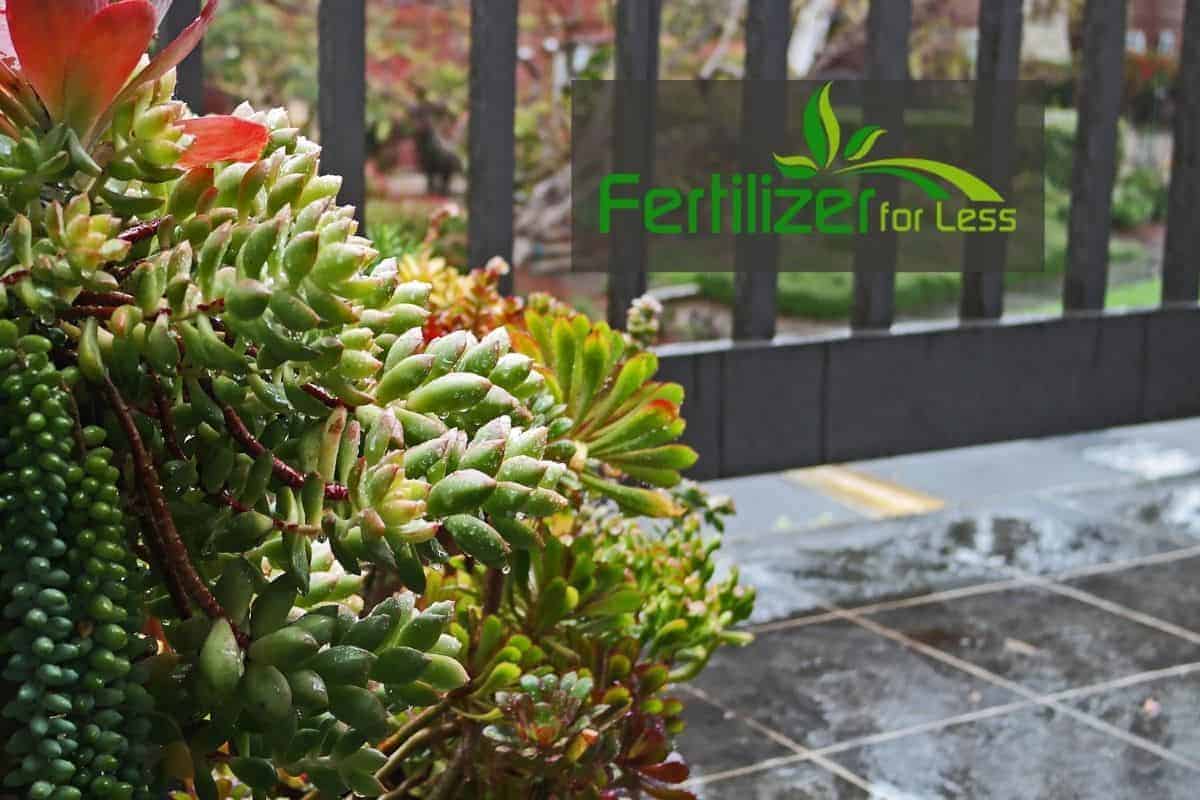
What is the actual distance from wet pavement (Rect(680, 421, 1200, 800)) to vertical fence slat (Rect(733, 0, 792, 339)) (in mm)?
585

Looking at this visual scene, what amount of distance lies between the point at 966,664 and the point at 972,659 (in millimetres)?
33

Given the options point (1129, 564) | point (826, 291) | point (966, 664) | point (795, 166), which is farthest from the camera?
point (826, 291)

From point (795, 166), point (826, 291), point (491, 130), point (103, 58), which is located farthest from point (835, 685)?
point (826, 291)

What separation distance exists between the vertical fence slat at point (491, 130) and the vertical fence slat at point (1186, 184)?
5.65 feet

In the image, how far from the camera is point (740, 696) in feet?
8.93

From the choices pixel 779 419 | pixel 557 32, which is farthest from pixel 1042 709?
pixel 557 32

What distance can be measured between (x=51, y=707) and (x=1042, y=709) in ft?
7.37

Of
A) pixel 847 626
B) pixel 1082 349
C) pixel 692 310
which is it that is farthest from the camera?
pixel 692 310

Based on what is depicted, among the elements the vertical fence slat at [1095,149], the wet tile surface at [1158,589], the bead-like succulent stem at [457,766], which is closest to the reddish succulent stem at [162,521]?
the bead-like succulent stem at [457,766]

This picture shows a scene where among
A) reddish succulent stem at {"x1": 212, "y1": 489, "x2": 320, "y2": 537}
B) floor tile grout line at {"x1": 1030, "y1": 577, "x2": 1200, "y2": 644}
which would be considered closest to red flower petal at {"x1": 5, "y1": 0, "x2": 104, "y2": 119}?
reddish succulent stem at {"x1": 212, "y1": 489, "x2": 320, "y2": 537}

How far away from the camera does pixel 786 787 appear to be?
235 centimetres

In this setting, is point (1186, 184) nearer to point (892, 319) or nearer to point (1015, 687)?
point (892, 319)

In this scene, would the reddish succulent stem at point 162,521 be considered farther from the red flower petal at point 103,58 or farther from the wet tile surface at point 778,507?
the wet tile surface at point 778,507

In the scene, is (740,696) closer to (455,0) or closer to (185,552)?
(185,552)
